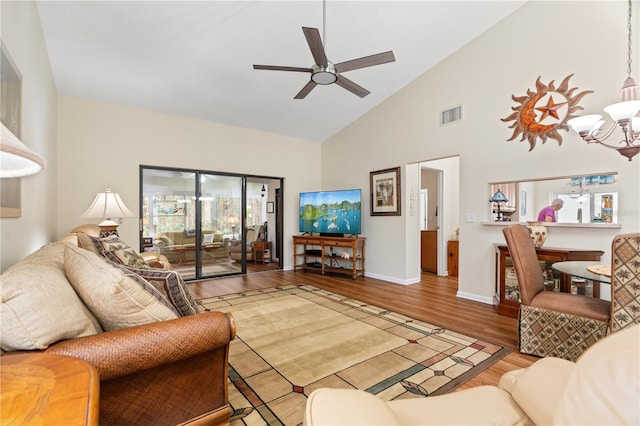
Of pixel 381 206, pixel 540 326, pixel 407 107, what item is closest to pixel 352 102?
pixel 407 107

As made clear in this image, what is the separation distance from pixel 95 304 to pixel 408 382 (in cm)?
187

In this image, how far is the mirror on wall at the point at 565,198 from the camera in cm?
293

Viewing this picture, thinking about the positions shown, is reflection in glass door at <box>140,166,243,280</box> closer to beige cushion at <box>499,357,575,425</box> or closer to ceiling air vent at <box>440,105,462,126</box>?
ceiling air vent at <box>440,105,462,126</box>

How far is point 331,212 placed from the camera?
18.8ft

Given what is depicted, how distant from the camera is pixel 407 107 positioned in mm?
4754

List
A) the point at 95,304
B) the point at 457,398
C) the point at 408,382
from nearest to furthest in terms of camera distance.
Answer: the point at 457,398 < the point at 95,304 < the point at 408,382

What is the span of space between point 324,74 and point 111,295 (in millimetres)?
2474

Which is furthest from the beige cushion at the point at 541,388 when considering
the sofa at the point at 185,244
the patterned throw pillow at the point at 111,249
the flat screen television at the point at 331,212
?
the sofa at the point at 185,244

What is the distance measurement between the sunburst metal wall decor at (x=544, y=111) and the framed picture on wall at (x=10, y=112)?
4.56 m

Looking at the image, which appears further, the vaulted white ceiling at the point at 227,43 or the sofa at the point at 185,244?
the sofa at the point at 185,244

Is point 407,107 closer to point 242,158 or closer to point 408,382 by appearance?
point 242,158

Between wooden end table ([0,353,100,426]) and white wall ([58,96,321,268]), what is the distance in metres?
4.26

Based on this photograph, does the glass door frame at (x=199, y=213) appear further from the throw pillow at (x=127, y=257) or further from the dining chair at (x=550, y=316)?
the dining chair at (x=550, y=316)

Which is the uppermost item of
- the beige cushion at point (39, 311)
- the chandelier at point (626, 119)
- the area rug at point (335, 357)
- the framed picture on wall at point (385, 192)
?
the chandelier at point (626, 119)
